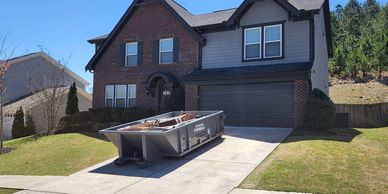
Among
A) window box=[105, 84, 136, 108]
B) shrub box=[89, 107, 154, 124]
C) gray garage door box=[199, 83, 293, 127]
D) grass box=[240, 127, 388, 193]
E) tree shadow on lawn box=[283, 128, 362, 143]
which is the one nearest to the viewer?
grass box=[240, 127, 388, 193]

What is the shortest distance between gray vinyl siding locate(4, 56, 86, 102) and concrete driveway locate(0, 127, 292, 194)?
23873 millimetres

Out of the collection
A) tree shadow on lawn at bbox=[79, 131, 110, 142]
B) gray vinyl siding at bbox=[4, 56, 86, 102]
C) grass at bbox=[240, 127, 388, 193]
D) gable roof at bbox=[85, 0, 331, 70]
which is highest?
gable roof at bbox=[85, 0, 331, 70]

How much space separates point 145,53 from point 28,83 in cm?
1715

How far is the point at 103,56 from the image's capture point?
1001 inches

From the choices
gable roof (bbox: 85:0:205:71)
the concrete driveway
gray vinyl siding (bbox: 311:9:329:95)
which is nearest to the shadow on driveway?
the concrete driveway

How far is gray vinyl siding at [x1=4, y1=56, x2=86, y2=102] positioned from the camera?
33625 mm

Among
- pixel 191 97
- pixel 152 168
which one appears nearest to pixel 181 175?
pixel 152 168

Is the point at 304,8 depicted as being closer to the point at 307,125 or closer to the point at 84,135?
the point at 307,125

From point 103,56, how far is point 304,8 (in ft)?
44.5

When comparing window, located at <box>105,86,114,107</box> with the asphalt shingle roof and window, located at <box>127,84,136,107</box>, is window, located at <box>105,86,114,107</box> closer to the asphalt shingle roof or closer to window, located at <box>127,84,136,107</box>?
window, located at <box>127,84,136,107</box>

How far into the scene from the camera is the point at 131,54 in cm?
2430

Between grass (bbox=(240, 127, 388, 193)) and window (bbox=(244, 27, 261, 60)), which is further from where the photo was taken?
window (bbox=(244, 27, 261, 60))

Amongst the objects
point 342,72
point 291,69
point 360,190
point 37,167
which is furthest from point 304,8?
point 342,72

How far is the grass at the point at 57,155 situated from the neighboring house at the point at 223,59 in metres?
5.99
